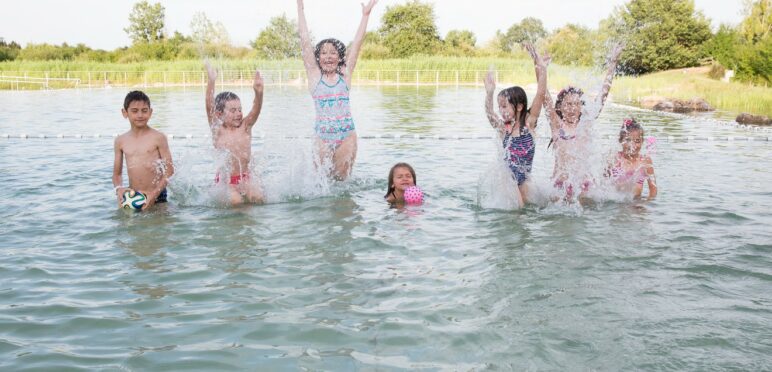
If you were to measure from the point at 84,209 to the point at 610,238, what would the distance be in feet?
17.2

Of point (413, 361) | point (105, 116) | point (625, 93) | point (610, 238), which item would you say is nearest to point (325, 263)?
point (413, 361)

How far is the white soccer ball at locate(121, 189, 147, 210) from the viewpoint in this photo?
670cm

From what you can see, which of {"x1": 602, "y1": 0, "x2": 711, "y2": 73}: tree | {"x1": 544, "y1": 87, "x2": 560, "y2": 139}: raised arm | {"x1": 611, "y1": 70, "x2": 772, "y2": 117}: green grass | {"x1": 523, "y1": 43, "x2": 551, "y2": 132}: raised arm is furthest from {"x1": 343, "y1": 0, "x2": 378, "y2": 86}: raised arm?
{"x1": 602, "y1": 0, "x2": 711, "y2": 73}: tree

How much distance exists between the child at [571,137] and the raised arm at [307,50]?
2.56m

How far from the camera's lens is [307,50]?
24.8 ft

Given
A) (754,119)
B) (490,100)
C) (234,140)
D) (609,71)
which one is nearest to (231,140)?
(234,140)

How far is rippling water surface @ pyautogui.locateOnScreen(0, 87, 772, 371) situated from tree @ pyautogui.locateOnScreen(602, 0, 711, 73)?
4660 cm

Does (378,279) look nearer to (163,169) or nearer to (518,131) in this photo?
(518,131)

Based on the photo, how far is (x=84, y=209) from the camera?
7.18m

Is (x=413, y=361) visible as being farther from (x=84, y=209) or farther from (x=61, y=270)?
(x=84, y=209)

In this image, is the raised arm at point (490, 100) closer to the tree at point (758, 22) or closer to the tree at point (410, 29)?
the tree at point (758, 22)

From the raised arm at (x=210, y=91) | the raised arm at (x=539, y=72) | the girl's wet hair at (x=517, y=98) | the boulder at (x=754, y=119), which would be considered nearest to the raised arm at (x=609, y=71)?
the raised arm at (x=539, y=72)

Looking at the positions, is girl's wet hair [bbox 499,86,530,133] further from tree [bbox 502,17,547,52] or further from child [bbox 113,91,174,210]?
tree [bbox 502,17,547,52]

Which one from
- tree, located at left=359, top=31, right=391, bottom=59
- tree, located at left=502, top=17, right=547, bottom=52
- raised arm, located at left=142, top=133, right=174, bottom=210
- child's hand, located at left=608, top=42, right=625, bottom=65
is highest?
tree, located at left=502, top=17, right=547, bottom=52
